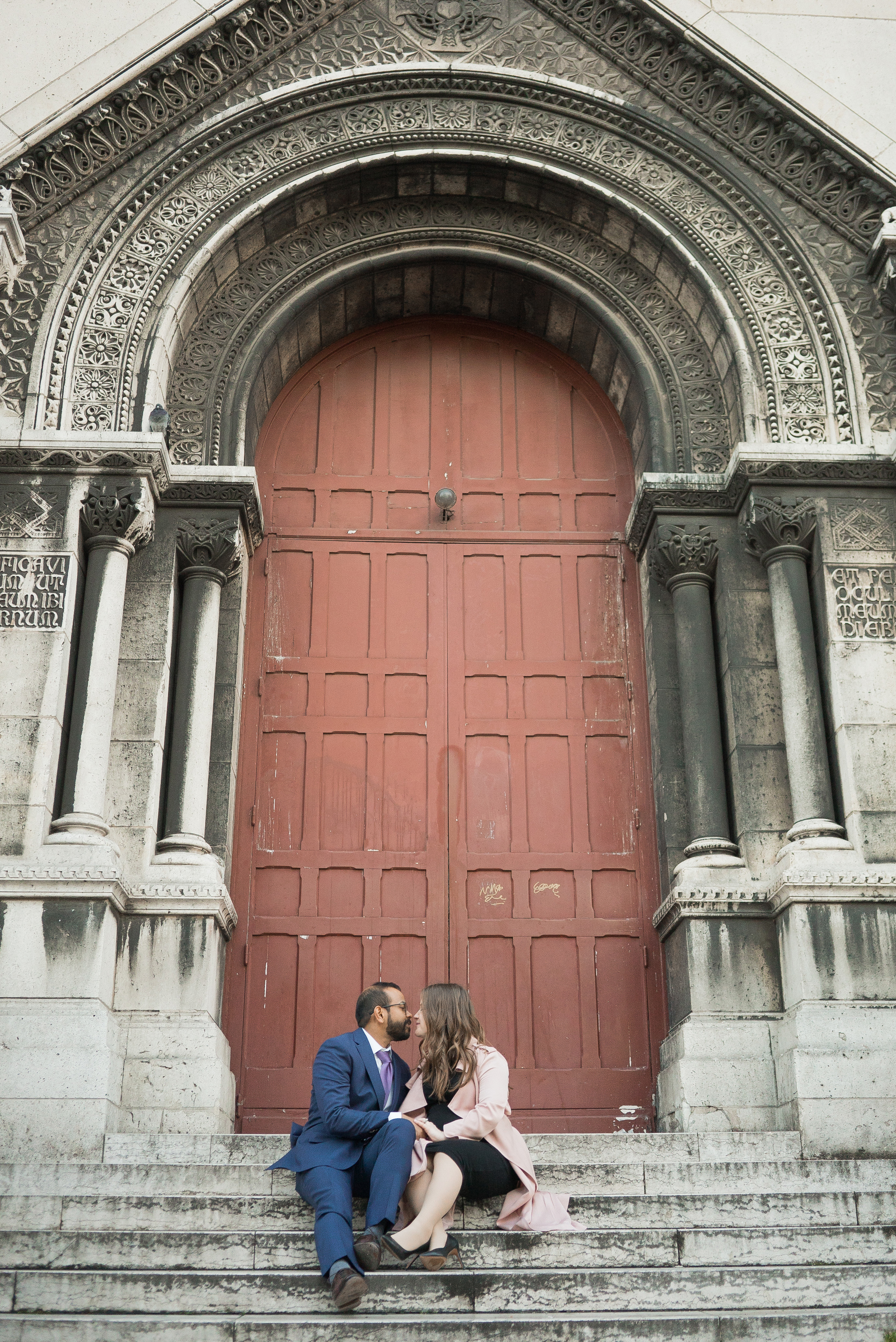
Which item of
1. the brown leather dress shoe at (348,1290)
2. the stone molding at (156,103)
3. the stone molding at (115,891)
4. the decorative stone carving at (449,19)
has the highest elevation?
the decorative stone carving at (449,19)

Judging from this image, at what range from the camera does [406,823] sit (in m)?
9.09

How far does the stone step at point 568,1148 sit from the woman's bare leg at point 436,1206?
1226 mm

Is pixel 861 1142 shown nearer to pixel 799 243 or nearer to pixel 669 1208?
pixel 669 1208

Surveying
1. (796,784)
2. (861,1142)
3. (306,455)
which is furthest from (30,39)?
(861,1142)

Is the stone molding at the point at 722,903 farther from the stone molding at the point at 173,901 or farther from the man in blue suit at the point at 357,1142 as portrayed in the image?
the stone molding at the point at 173,901

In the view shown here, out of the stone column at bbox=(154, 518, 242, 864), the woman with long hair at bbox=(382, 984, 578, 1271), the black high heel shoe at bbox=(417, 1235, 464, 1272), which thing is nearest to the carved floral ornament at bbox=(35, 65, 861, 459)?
the stone column at bbox=(154, 518, 242, 864)

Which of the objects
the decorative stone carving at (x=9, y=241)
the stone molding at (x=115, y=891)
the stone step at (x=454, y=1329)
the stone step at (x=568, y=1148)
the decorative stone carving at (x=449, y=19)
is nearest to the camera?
the stone step at (x=454, y=1329)

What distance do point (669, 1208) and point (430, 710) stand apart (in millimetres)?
4260

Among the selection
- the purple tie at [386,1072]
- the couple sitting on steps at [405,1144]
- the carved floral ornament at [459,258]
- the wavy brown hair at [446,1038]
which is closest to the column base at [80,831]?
the couple sitting on steps at [405,1144]

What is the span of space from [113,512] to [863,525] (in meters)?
4.80

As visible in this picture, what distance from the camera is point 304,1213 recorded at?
5742 mm

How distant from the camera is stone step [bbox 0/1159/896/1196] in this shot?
6.12 meters

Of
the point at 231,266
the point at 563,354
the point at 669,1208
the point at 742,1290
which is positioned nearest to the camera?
the point at 742,1290

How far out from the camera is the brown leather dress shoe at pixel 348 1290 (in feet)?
15.9
